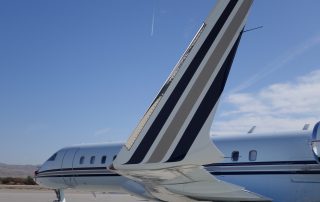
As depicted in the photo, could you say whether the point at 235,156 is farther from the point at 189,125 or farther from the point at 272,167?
the point at 189,125

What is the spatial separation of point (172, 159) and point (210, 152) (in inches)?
18.7

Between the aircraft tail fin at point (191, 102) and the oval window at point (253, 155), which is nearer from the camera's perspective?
the aircraft tail fin at point (191, 102)

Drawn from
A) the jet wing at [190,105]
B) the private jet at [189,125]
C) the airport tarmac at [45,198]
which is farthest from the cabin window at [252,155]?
the airport tarmac at [45,198]

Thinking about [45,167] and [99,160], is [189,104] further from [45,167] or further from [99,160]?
[45,167]

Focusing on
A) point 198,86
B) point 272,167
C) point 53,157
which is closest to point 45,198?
point 53,157

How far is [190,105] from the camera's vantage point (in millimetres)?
5773

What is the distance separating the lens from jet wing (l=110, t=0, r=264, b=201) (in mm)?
5621

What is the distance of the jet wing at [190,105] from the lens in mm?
5621

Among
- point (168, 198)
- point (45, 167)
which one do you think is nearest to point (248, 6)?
point (168, 198)

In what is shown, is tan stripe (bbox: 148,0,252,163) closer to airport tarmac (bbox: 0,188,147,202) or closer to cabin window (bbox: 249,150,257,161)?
cabin window (bbox: 249,150,257,161)

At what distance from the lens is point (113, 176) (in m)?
16.2

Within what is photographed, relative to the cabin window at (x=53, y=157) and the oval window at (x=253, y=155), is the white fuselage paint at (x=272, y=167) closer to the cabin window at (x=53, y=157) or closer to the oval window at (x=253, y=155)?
the oval window at (x=253, y=155)

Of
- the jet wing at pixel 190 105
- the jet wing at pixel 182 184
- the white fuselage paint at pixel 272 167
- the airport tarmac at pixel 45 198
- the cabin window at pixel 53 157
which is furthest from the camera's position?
the airport tarmac at pixel 45 198

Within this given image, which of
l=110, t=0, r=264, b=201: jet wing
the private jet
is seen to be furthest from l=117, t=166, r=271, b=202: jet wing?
l=110, t=0, r=264, b=201: jet wing
